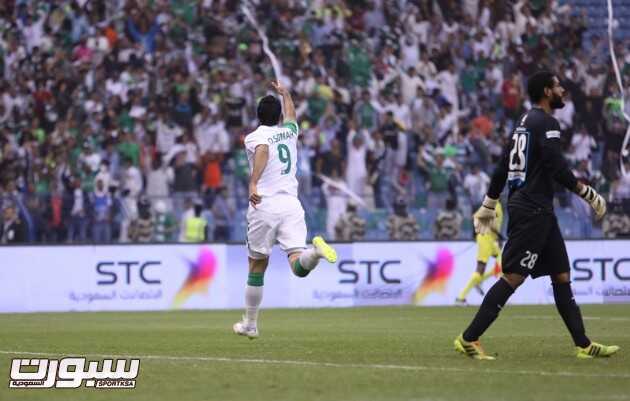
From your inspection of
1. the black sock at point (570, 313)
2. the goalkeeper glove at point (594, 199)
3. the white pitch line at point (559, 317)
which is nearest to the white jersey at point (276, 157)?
the black sock at point (570, 313)

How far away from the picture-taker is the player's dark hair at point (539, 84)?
1194cm

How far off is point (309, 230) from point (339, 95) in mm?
5325

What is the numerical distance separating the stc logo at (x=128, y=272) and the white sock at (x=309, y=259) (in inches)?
500

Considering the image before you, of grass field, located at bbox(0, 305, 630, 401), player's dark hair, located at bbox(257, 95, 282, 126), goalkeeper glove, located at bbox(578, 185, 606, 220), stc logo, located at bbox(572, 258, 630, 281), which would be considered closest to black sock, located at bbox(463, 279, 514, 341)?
grass field, located at bbox(0, 305, 630, 401)

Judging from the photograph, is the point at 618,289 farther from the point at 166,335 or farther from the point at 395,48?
the point at 166,335

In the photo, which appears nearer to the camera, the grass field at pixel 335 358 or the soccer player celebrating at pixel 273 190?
the grass field at pixel 335 358

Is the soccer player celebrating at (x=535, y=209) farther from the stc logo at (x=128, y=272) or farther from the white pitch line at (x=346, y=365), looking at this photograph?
the stc logo at (x=128, y=272)

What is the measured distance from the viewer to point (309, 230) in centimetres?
2642

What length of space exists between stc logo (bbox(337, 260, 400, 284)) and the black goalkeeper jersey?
14652mm

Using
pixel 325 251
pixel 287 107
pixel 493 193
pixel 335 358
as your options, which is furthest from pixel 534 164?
pixel 287 107

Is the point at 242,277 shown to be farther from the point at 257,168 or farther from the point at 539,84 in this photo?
the point at 539,84

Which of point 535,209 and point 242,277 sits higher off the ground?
point 535,209

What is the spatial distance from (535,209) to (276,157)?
3.16m

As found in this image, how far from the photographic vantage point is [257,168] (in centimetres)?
1373
